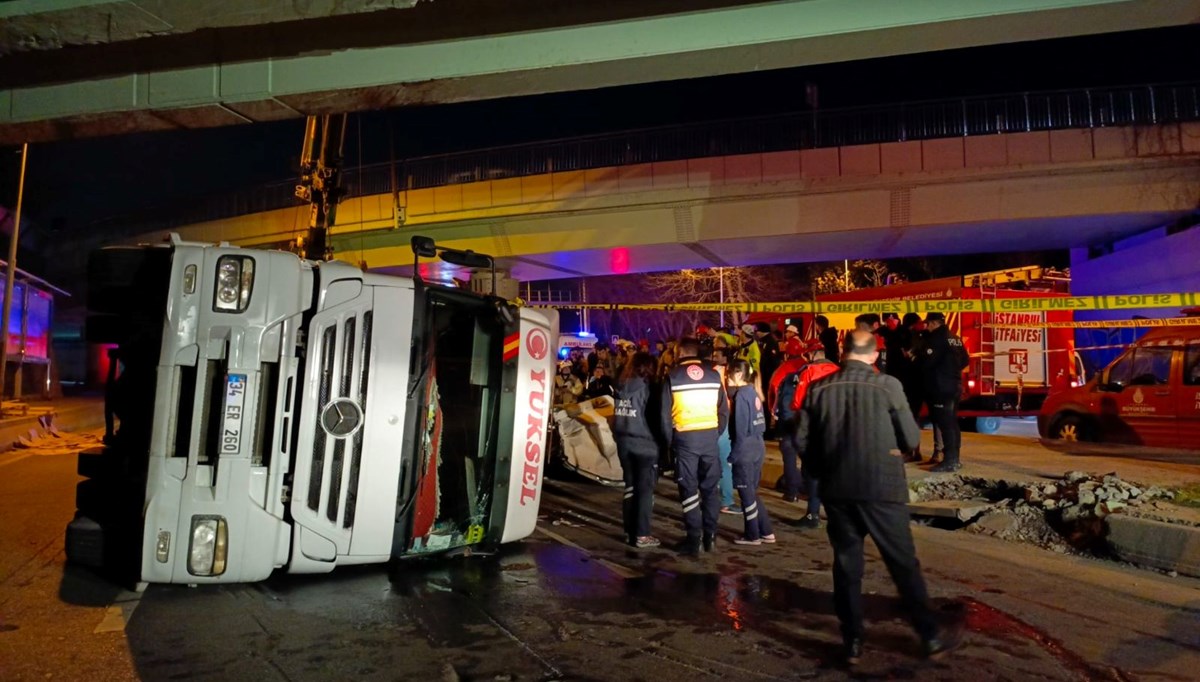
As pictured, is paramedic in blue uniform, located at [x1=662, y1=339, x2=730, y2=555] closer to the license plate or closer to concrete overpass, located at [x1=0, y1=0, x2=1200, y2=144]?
concrete overpass, located at [x1=0, y1=0, x2=1200, y2=144]

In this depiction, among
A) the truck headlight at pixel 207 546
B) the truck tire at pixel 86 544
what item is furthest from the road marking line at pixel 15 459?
the truck headlight at pixel 207 546

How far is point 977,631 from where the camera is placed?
4.72 metres

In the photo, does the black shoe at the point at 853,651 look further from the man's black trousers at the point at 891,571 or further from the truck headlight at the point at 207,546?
the truck headlight at the point at 207,546

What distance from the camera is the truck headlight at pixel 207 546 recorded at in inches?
189

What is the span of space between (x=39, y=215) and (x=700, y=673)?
41.9 m

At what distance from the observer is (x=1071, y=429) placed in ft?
38.5

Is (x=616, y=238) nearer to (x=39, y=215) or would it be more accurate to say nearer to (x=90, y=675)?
(x=90, y=675)

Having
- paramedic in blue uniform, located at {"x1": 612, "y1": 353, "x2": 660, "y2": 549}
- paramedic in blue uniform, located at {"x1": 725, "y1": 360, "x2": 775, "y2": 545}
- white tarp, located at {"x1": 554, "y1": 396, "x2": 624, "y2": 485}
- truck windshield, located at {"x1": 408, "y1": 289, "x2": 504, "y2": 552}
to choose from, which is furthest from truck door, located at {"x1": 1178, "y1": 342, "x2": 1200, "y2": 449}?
truck windshield, located at {"x1": 408, "y1": 289, "x2": 504, "y2": 552}

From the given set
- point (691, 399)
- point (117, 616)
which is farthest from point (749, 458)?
point (117, 616)

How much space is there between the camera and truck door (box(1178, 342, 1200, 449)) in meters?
10.4

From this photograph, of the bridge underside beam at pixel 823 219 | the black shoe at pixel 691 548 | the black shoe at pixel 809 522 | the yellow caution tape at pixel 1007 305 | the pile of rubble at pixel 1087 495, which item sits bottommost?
the black shoe at pixel 691 548

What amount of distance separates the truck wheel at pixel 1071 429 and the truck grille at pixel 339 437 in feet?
35.1

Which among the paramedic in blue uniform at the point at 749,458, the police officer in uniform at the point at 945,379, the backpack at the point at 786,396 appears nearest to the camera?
the paramedic in blue uniform at the point at 749,458

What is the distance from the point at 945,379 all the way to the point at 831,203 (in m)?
8.42
